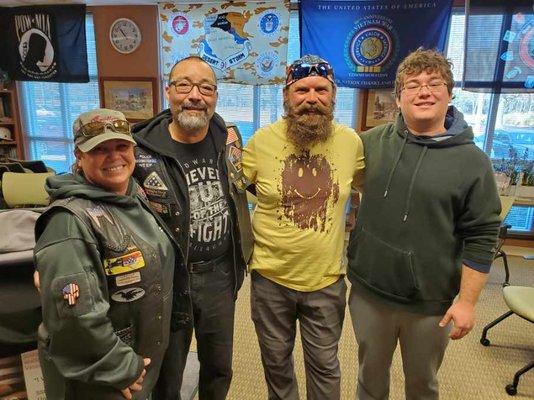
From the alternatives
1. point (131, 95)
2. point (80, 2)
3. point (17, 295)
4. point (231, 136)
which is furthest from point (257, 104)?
point (17, 295)

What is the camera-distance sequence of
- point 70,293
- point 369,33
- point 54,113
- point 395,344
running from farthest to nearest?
point 54,113 → point 369,33 → point 395,344 → point 70,293

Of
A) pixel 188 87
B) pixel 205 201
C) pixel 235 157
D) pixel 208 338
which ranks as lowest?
pixel 208 338

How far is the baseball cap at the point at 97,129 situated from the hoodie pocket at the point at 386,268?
91 cm

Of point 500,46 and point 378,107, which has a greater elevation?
point 500,46

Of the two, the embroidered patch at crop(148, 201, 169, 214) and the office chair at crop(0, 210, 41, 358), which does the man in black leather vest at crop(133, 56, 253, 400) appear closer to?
the embroidered patch at crop(148, 201, 169, 214)

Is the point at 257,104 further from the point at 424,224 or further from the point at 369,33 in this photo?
the point at 424,224

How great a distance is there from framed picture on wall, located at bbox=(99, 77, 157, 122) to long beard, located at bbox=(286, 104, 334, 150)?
3691mm

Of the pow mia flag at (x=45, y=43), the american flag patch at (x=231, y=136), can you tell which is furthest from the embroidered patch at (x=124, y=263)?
the pow mia flag at (x=45, y=43)

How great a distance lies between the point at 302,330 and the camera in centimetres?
164

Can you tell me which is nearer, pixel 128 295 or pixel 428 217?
pixel 128 295

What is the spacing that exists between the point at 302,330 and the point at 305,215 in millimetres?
500

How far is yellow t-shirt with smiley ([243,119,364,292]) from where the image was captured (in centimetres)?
151

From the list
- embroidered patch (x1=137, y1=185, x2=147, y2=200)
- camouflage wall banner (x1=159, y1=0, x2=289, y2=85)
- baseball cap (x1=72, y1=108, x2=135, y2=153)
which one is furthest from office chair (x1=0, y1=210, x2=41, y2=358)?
camouflage wall banner (x1=159, y1=0, x2=289, y2=85)

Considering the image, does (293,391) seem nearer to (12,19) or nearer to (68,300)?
(68,300)
